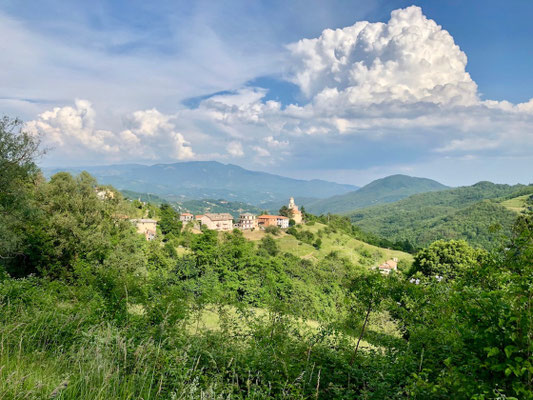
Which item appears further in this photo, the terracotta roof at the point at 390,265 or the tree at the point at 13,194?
the terracotta roof at the point at 390,265

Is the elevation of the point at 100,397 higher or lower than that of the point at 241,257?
higher

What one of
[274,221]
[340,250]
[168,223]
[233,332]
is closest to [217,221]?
[274,221]

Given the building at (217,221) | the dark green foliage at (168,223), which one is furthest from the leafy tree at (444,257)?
the building at (217,221)

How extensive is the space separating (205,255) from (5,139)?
1377 centimetres

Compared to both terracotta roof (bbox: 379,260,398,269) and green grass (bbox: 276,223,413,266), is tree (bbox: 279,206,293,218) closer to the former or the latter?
green grass (bbox: 276,223,413,266)

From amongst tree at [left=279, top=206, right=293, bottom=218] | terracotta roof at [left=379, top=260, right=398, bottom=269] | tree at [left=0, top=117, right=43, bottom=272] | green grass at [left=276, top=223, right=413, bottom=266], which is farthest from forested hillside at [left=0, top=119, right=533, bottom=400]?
tree at [left=279, top=206, right=293, bottom=218]

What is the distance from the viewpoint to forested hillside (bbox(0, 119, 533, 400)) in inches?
85.3

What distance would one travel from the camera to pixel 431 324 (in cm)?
481

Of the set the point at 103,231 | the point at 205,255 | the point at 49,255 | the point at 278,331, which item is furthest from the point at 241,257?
the point at 278,331

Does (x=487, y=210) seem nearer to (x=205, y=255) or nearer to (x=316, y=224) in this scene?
(x=316, y=224)

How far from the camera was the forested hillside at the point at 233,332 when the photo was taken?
2166 millimetres

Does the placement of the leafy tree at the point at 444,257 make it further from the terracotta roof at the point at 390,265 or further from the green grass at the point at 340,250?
the green grass at the point at 340,250

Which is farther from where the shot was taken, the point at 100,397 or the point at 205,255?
the point at 205,255

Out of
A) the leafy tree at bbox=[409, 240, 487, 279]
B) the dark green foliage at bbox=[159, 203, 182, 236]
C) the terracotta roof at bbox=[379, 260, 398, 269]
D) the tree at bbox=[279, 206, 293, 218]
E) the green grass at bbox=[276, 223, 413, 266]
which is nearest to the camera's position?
the leafy tree at bbox=[409, 240, 487, 279]
